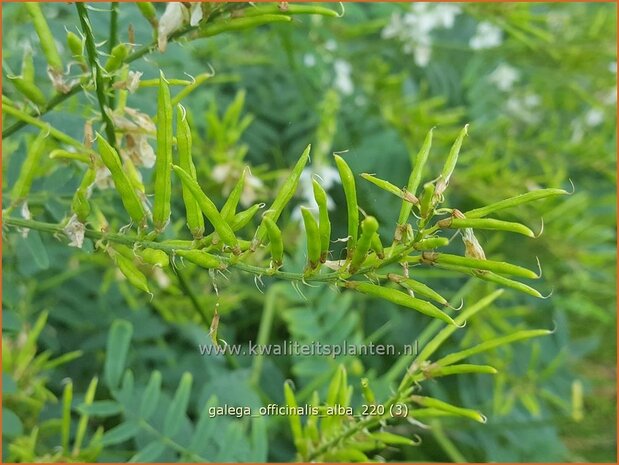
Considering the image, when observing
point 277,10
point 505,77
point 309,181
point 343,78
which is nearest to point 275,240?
point 277,10

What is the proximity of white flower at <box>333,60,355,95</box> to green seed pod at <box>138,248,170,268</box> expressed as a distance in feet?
2.02

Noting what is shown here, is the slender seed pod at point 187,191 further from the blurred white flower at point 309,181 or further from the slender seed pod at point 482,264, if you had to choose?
the blurred white flower at point 309,181

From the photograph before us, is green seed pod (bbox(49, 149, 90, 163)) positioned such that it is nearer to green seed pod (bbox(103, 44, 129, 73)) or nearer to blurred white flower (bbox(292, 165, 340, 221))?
green seed pod (bbox(103, 44, 129, 73))

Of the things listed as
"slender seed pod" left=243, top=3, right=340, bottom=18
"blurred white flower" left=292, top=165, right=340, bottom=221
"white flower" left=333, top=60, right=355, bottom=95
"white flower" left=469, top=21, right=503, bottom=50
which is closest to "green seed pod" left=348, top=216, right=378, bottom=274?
"slender seed pod" left=243, top=3, right=340, bottom=18

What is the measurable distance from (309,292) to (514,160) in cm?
33

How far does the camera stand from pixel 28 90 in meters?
0.37

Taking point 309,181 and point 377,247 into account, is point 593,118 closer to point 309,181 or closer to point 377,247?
point 309,181

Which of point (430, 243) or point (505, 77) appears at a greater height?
point (430, 243)

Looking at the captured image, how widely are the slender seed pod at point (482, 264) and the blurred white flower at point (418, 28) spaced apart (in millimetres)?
703

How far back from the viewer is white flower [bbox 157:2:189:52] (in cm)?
35

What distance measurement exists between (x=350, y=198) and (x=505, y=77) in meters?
0.92

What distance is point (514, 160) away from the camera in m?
0.92

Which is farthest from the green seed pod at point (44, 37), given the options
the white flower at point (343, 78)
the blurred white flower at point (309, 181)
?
the white flower at point (343, 78)

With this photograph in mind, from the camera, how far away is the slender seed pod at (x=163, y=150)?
0.30m
